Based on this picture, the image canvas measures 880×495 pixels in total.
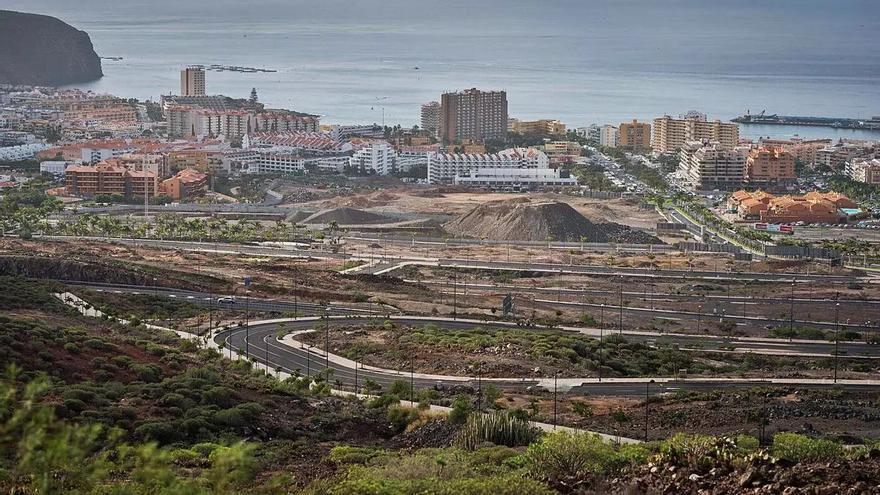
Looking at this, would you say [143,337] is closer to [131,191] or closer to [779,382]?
[779,382]

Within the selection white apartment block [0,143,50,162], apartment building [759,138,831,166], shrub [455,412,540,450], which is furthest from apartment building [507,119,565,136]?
shrub [455,412,540,450]

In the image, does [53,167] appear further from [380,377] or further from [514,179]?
[380,377]

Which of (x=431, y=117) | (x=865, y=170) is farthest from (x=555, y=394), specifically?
(x=431, y=117)

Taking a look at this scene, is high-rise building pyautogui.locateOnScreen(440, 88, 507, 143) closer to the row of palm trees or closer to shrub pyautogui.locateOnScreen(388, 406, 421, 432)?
the row of palm trees

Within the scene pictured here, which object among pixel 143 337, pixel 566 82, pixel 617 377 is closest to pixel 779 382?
pixel 617 377

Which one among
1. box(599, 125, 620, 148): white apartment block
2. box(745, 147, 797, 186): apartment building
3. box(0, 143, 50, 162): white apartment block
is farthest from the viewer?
box(599, 125, 620, 148): white apartment block

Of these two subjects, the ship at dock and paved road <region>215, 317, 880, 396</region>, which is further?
the ship at dock

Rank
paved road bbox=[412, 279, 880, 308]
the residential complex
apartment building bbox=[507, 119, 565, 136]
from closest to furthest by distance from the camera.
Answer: paved road bbox=[412, 279, 880, 308] → the residential complex → apartment building bbox=[507, 119, 565, 136]
